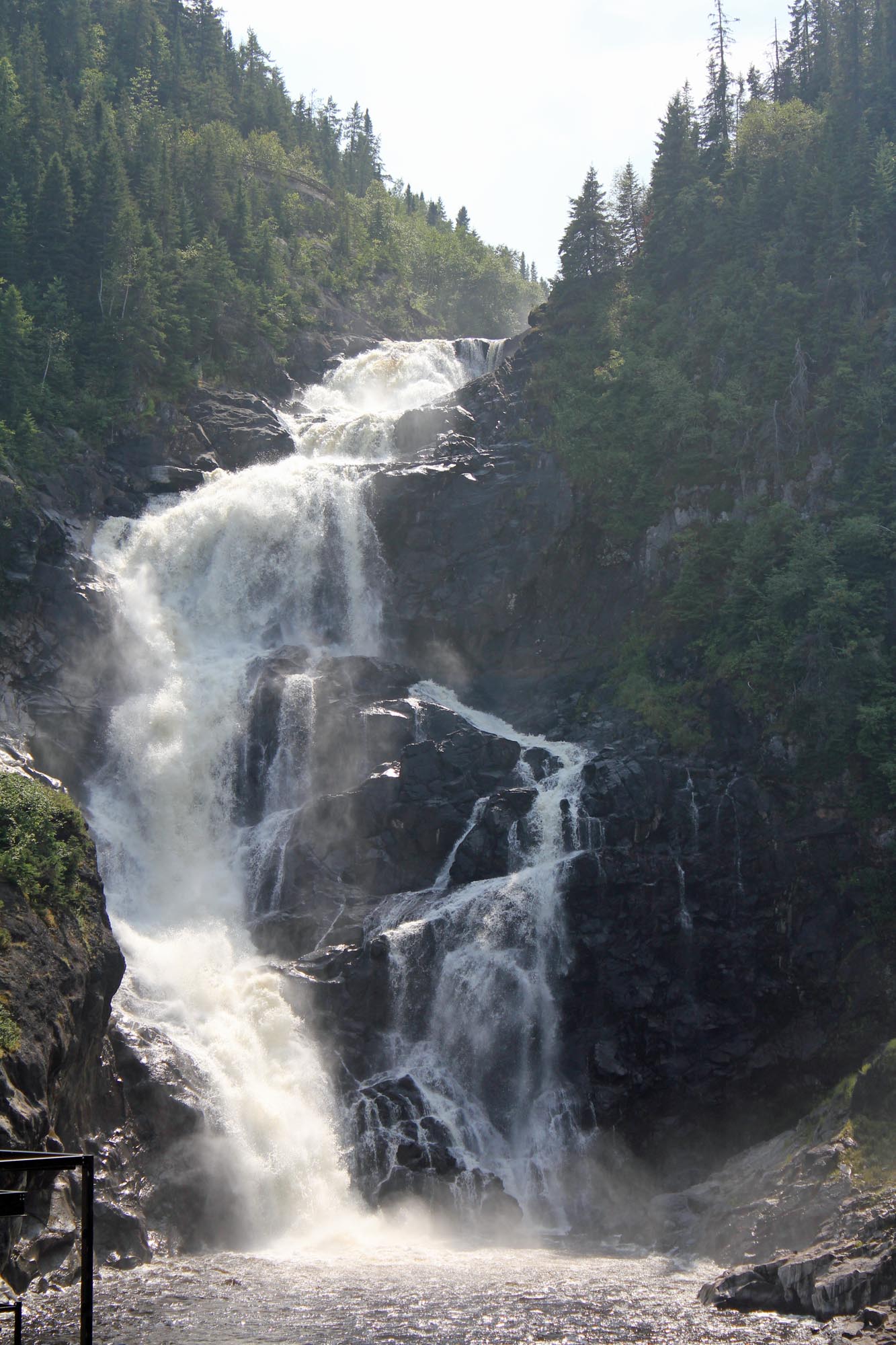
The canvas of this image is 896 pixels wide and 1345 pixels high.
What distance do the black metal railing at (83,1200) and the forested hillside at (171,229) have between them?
47462mm

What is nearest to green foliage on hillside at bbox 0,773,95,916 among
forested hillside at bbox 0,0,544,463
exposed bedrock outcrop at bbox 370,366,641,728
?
exposed bedrock outcrop at bbox 370,366,641,728

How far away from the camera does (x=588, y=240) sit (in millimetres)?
65062

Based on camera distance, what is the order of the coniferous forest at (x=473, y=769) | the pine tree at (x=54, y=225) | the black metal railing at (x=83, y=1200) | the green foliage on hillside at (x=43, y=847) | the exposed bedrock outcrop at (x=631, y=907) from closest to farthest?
1. the black metal railing at (x=83, y=1200)
2. the coniferous forest at (x=473, y=769)
3. the green foliage on hillside at (x=43, y=847)
4. the exposed bedrock outcrop at (x=631, y=907)
5. the pine tree at (x=54, y=225)

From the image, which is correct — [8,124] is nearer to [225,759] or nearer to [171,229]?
[171,229]

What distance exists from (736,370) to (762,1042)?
3028 cm

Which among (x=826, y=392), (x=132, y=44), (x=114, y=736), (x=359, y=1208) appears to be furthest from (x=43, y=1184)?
(x=132, y=44)

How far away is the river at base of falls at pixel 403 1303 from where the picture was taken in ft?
75.5

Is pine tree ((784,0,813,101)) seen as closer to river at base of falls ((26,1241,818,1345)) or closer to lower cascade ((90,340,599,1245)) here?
lower cascade ((90,340,599,1245))

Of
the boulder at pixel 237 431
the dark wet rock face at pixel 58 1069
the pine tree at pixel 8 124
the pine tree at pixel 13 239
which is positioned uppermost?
the pine tree at pixel 8 124

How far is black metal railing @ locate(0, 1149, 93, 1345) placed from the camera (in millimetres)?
6945

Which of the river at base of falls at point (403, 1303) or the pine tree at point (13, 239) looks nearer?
the river at base of falls at point (403, 1303)

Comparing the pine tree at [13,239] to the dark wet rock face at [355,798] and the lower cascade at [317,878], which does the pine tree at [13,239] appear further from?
the dark wet rock face at [355,798]

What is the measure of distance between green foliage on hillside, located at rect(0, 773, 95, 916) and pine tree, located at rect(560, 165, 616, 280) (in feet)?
141

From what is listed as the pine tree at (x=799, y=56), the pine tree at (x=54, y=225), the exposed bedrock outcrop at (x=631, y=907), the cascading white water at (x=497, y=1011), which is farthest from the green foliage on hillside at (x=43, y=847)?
the pine tree at (x=799, y=56)
